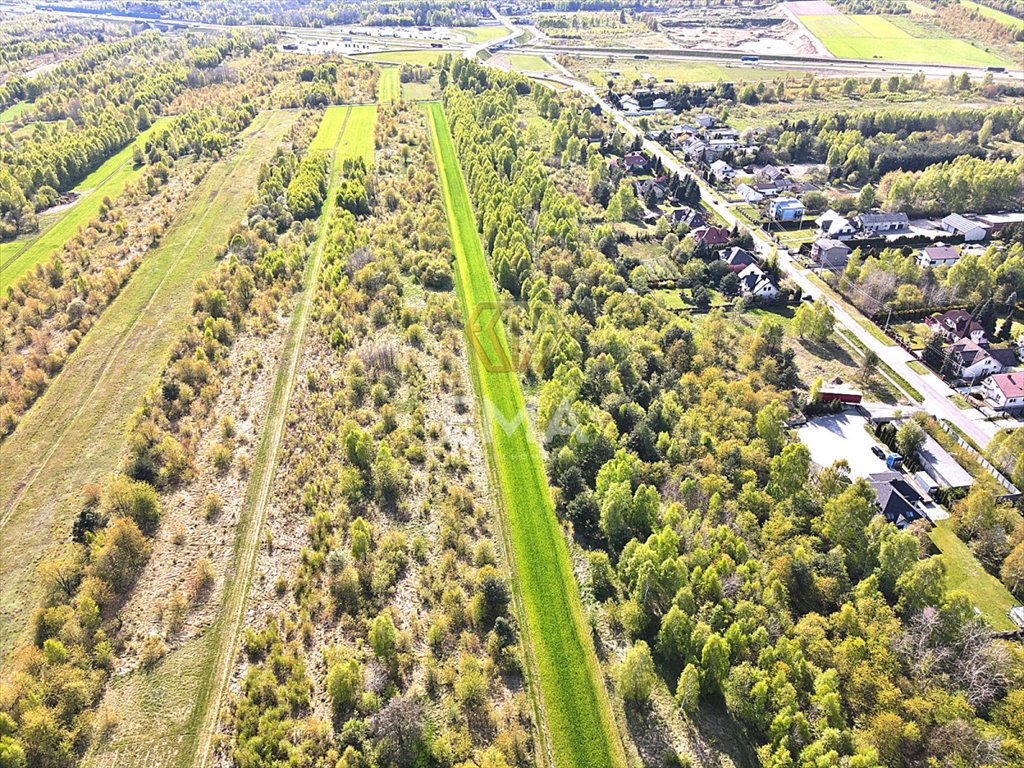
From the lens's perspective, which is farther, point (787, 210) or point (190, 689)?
point (787, 210)

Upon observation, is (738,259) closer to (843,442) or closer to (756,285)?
(756,285)

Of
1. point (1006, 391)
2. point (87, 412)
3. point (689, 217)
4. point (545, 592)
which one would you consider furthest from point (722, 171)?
point (87, 412)

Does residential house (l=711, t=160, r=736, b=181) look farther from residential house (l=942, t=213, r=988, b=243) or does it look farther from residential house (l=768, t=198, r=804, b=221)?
residential house (l=942, t=213, r=988, b=243)

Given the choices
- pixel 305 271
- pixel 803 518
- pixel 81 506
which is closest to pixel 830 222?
pixel 803 518

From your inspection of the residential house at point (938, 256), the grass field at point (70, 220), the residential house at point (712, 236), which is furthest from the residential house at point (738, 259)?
the grass field at point (70, 220)

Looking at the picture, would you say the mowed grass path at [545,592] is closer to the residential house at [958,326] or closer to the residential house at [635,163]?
the residential house at [958,326]

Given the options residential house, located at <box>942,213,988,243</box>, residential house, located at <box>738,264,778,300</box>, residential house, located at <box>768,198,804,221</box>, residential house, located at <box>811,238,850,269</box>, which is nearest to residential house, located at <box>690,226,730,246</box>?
residential house, located at <box>738,264,778,300</box>

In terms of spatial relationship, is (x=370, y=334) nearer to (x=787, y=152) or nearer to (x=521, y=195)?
(x=521, y=195)
